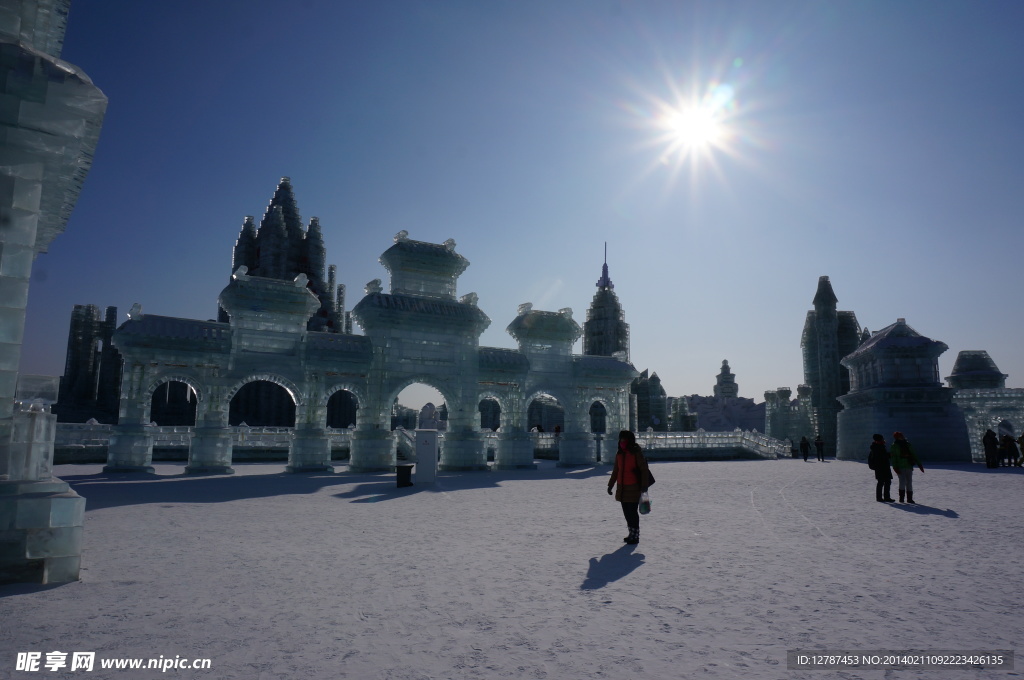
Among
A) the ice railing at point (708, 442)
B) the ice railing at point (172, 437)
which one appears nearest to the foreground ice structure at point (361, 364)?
the ice railing at point (172, 437)

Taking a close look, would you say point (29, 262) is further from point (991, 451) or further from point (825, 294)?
point (825, 294)

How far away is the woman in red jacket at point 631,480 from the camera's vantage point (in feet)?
24.8

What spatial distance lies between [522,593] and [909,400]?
30.3 m

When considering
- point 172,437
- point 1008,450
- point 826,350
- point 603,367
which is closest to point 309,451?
point 172,437

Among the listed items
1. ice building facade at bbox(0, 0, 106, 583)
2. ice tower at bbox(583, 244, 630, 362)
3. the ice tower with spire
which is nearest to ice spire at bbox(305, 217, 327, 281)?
the ice tower with spire

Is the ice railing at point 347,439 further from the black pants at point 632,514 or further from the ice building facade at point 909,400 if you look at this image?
the black pants at point 632,514

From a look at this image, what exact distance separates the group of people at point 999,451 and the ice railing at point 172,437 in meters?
→ 25.7

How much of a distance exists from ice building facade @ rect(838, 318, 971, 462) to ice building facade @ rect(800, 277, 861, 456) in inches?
776

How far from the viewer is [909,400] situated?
28422 millimetres

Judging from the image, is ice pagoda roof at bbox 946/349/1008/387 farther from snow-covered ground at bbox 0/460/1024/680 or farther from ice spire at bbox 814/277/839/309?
snow-covered ground at bbox 0/460/1024/680

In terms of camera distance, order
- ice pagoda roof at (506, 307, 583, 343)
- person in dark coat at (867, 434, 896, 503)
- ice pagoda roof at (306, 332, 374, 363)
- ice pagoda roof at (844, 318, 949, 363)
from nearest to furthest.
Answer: person in dark coat at (867, 434, 896, 503) → ice pagoda roof at (306, 332, 374, 363) → ice pagoda roof at (506, 307, 583, 343) → ice pagoda roof at (844, 318, 949, 363)

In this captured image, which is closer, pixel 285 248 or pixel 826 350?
pixel 285 248

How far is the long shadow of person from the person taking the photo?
5.52 m

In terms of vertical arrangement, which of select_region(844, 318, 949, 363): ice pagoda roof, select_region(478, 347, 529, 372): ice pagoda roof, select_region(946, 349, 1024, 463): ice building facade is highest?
select_region(844, 318, 949, 363): ice pagoda roof
